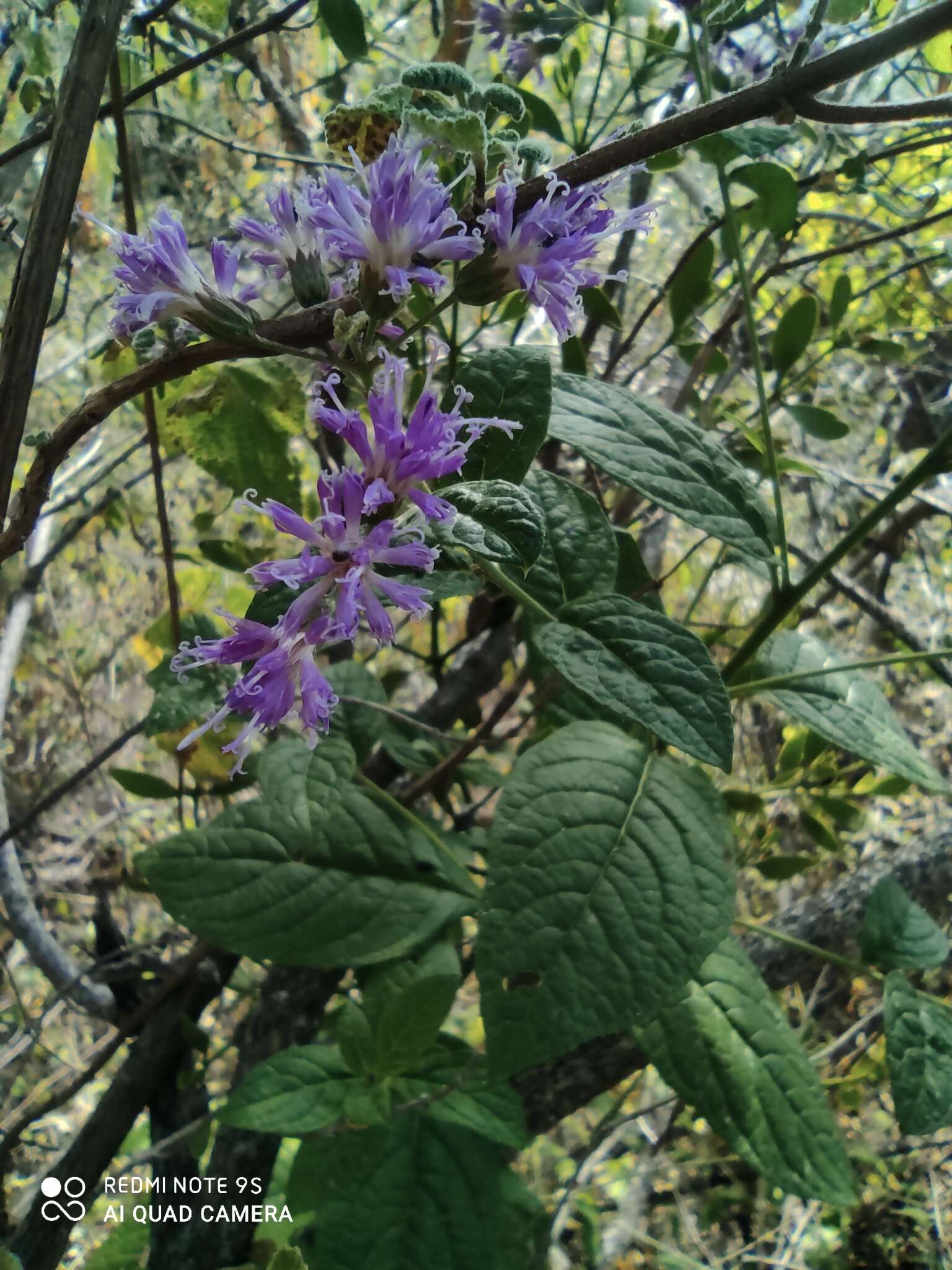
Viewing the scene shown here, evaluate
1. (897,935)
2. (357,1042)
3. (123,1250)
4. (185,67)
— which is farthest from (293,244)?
(123,1250)

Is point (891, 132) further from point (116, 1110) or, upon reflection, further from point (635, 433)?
point (116, 1110)

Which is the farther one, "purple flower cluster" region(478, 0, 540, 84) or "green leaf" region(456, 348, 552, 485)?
"purple flower cluster" region(478, 0, 540, 84)

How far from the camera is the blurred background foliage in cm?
63

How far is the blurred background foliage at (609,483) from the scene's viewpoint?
629mm

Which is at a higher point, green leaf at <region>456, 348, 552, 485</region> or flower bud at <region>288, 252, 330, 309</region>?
flower bud at <region>288, 252, 330, 309</region>

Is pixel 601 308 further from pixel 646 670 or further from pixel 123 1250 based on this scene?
pixel 123 1250

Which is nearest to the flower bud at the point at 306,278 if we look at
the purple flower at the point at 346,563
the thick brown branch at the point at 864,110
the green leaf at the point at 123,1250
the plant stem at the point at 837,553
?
the purple flower at the point at 346,563

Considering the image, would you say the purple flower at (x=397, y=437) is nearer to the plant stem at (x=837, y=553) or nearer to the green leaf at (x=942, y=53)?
the plant stem at (x=837, y=553)

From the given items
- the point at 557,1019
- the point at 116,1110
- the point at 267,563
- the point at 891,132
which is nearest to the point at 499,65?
the point at 891,132

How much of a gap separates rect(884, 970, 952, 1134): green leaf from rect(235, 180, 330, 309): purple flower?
561 mm

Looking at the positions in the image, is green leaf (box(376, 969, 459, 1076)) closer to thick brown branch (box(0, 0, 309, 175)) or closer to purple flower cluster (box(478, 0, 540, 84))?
thick brown branch (box(0, 0, 309, 175))

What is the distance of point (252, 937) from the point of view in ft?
1.76

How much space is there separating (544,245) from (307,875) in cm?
41

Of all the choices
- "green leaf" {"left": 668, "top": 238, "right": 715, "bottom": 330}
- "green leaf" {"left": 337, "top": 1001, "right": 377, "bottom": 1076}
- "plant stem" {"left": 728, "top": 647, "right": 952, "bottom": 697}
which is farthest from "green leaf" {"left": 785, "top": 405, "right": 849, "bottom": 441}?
"green leaf" {"left": 337, "top": 1001, "right": 377, "bottom": 1076}
